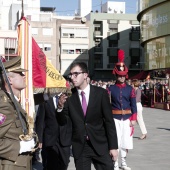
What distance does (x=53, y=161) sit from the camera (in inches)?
290

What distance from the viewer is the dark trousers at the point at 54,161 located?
23.7 feet

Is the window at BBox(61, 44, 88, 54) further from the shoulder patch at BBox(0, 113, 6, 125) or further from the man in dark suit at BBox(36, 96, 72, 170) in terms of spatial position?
the shoulder patch at BBox(0, 113, 6, 125)

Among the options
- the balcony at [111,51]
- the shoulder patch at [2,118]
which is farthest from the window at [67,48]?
the shoulder patch at [2,118]

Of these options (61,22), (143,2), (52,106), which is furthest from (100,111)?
(61,22)

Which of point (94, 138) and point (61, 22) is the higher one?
point (61, 22)

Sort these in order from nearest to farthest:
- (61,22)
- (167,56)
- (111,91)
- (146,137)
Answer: (111,91) < (146,137) < (167,56) < (61,22)

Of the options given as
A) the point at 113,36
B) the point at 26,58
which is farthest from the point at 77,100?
the point at 113,36

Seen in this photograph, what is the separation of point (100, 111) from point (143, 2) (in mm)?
46352

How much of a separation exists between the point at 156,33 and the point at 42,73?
41357 millimetres

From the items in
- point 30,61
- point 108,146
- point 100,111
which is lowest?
point 108,146

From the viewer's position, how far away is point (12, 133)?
4.15 meters

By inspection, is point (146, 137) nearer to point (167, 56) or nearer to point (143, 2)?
point (167, 56)

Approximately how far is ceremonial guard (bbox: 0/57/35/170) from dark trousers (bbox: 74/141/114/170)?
1410 mm

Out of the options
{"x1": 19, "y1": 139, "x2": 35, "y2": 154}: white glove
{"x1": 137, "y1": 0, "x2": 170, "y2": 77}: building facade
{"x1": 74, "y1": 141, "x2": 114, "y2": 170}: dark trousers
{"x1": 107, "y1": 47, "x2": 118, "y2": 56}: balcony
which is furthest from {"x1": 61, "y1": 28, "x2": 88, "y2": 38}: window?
{"x1": 19, "y1": 139, "x2": 35, "y2": 154}: white glove
